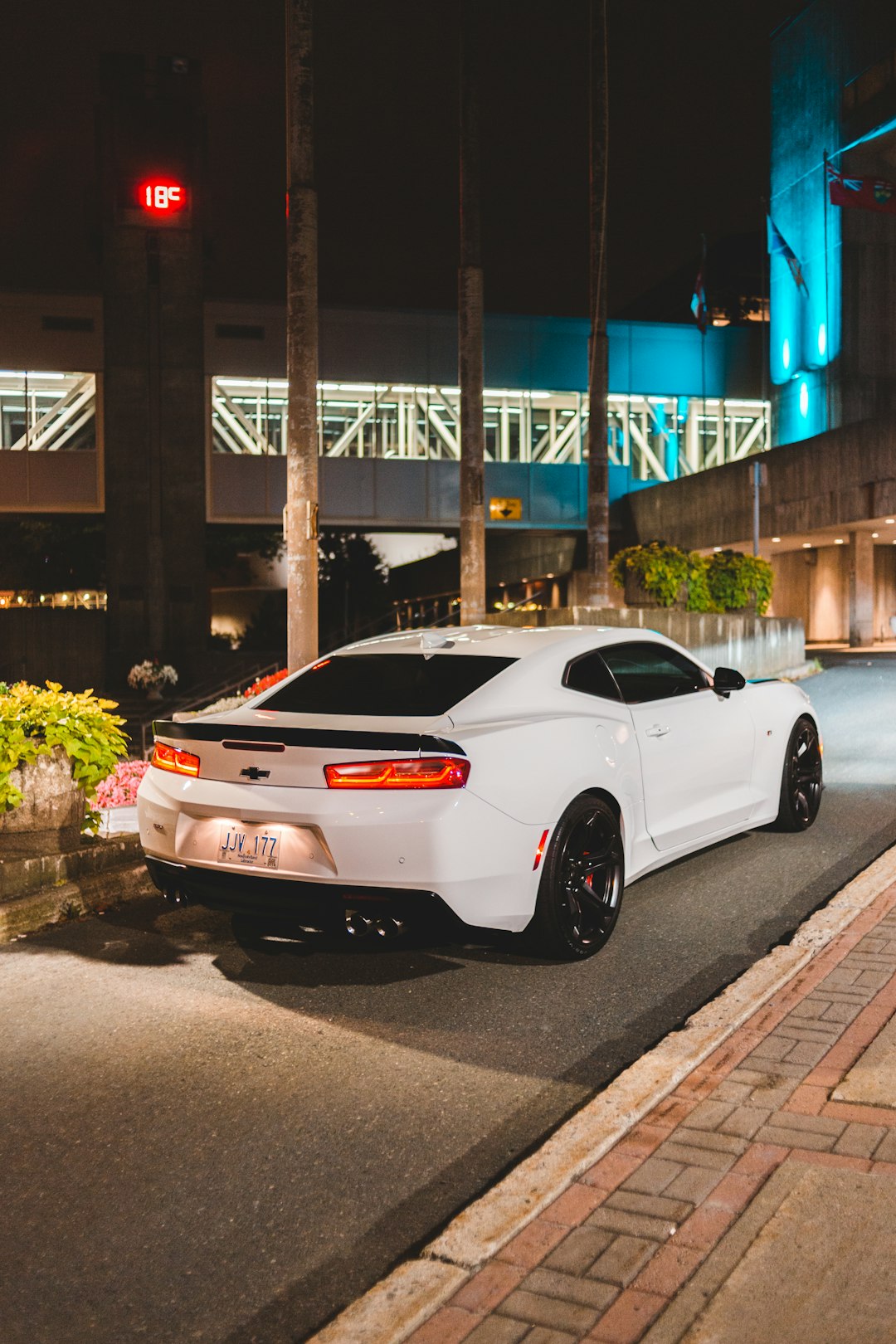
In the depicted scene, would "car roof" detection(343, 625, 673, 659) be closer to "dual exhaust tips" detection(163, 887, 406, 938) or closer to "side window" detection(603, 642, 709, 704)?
"side window" detection(603, 642, 709, 704)

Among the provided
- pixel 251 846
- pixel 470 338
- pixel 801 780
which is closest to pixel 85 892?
pixel 251 846

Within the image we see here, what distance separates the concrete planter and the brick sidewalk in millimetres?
4238

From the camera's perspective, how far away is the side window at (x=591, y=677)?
637 centimetres

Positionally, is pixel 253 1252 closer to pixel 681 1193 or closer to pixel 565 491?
pixel 681 1193

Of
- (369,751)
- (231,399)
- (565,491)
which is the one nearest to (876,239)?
(565,491)

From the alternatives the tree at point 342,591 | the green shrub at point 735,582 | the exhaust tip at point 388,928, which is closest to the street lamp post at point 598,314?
the green shrub at point 735,582

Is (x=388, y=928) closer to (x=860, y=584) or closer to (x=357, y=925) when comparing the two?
(x=357, y=925)

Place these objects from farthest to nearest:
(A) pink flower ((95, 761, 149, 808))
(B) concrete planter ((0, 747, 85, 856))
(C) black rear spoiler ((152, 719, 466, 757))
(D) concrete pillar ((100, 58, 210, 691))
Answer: (D) concrete pillar ((100, 58, 210, 691))
(A) pink flower ((95, 761, 149, 808))
(B) concrete planter ((0, 747, 85, 856))
(C) black rear spoiler ((152, 719, 466, 757))

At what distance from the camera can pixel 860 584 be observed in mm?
36156

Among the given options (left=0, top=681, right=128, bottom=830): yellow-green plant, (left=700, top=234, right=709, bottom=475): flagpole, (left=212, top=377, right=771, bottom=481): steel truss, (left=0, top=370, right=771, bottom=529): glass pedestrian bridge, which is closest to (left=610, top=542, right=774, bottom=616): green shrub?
(left=0, top=681, right=128, bottom=830): yellow-green plant

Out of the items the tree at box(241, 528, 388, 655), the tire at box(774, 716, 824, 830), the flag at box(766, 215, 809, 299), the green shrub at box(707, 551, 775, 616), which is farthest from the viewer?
the tree at box(241, 528, 388, 655)

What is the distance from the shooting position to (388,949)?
5.57 metres

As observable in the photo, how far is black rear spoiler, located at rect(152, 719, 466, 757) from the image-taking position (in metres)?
5.20

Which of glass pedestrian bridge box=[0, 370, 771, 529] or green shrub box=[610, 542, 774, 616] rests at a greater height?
glass pedestrian bridge box=[0, 370, 771, 529]
